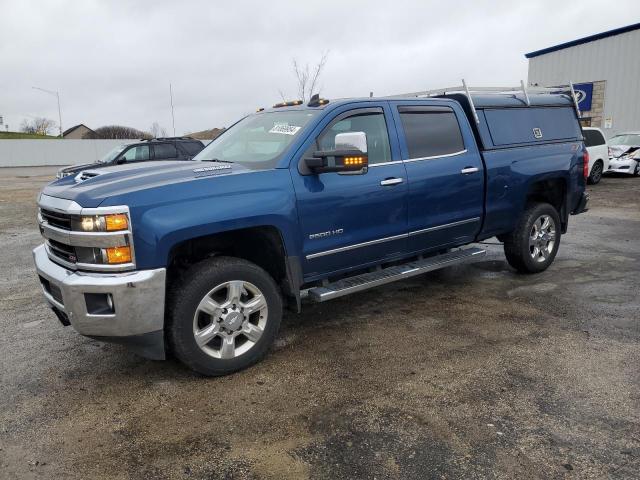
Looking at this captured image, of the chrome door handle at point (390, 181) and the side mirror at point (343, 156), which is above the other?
the side mirror at point (343, 156)

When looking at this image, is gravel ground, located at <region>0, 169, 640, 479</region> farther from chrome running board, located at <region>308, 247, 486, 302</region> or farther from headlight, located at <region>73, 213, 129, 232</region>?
headlight, located at <region>73, 213, 129, 232</region>

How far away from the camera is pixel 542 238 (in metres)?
6.17

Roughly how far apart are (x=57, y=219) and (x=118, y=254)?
0.64m

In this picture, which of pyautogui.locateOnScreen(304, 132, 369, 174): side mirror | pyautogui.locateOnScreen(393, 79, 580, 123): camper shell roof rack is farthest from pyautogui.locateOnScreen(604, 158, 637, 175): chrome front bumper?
pyautogui.locateOnScreen(304, 132, 369, 174): side mirror

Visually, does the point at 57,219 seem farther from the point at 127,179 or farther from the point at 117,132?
the point at 117,132

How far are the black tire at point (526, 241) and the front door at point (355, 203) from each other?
1847mm

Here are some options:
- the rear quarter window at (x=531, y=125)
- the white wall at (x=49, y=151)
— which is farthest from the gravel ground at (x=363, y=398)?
the white wall at (x=49, y=151)

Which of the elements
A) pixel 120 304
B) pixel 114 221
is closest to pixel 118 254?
pixel 114 221

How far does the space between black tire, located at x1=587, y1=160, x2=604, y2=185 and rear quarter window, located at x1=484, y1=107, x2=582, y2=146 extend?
10.6 m

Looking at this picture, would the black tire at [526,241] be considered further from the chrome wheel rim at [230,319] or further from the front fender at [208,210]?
the chrome wheel rim at [230,319]

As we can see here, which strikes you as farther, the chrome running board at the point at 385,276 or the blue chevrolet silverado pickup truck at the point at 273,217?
the chrome running board at the point at 385,276

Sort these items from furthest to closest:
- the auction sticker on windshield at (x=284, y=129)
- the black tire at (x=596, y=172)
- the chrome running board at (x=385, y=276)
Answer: the black tire at (x=596, y=172) < the auction sticker on windshield at (x=284, y=129) < the chrome running board at (x=385, y=276)

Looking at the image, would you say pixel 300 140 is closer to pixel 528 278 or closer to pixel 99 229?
pixel 99 229

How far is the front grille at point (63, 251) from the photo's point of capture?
3.45 metres
